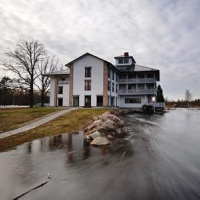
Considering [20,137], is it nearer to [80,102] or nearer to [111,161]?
[111,161]

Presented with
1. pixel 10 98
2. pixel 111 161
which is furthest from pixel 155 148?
pixel 10 98

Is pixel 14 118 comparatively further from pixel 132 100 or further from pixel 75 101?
pixel 132 100

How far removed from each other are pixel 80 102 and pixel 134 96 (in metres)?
13.5

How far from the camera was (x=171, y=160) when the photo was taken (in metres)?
8.48

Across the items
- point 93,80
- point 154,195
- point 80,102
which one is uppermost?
point 93,80

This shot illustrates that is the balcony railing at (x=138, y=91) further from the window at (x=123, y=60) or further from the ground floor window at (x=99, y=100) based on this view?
the window at (x=123, y=60)

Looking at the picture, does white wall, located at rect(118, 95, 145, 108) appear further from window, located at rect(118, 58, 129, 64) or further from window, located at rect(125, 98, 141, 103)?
window, located at rect(118, 58, 129, 64)

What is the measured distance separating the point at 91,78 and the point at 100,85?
2248 mm

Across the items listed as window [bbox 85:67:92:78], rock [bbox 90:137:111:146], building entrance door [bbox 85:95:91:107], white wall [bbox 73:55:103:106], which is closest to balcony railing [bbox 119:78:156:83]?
white wall [bbox 73:55:103:106]

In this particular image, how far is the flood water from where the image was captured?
18.3 ft

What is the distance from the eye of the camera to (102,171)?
284 inches

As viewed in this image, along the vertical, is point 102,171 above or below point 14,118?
below

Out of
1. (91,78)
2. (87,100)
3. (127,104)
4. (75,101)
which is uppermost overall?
(91,78)

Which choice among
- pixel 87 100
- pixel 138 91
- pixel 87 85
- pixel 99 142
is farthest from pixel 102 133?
pixel 138 91
